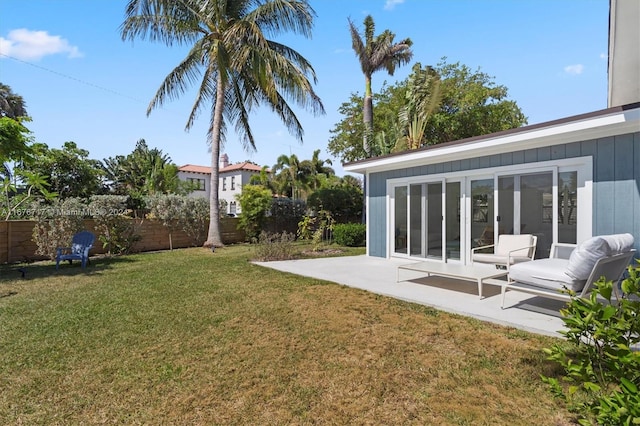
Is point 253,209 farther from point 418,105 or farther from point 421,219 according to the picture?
point 418,105

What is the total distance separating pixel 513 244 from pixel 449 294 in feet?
8.51

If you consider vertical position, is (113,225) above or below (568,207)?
below

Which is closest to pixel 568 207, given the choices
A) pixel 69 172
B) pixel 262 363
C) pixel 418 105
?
pixel 262 363

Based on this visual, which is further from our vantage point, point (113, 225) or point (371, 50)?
point (371, 50)

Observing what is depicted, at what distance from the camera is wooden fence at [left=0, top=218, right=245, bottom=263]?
35.3 feet

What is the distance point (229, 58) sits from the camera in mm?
13266

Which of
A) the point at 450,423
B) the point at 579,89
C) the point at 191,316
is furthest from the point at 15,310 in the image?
the point at 579,89

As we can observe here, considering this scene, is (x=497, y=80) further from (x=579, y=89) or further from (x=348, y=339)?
(x=348, y=339)

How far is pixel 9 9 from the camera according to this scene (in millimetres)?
10422

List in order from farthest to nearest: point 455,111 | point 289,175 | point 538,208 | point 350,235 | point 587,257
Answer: point 289,175 < point 455,111 < point 350,235 < point 538,208 < point 587,257

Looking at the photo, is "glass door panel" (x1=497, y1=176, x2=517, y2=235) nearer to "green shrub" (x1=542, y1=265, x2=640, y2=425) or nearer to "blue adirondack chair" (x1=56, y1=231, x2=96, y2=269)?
"green shrub" (x1=542, y1=265, x2=640, y2=425)

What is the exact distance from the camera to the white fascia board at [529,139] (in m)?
5.78

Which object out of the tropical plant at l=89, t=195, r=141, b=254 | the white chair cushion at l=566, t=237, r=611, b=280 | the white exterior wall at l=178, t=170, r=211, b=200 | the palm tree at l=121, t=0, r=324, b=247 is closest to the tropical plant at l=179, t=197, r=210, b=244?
the palm tree at l=121, t=0, r=324, b=247

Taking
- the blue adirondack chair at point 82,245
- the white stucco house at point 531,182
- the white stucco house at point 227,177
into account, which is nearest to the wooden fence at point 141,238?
the blue adirondack chair at point 82,245
